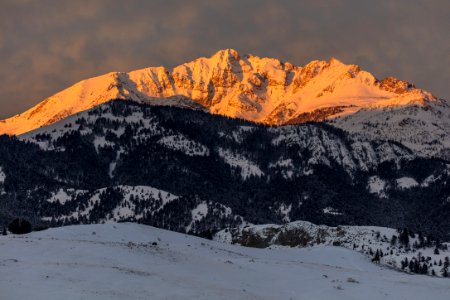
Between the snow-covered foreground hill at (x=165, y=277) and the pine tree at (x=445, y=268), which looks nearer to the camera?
the snow-covered foreground hill at (x=165, y=277)

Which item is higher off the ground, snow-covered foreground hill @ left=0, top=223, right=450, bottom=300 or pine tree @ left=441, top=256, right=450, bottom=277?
pine tree @ left=441, top=256, right=450, bottom=277

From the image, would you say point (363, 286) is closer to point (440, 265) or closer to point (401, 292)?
point (401, 292)

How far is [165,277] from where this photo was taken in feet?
206

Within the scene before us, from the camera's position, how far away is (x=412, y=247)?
649ft

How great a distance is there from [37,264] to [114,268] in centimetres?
639

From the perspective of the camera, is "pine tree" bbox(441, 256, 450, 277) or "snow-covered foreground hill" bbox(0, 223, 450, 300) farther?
"pine tree" bbox(441, 256, 450, 277)

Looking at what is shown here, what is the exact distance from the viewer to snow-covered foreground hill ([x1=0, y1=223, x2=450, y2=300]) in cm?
5391

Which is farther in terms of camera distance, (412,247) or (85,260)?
(412,247)

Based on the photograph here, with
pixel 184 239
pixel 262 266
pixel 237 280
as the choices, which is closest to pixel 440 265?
pixel 184 239

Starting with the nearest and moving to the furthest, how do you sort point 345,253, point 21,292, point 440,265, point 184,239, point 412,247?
Result: point 21,292 < point 184,239 < point 345,253 < point 440,265 < point 412,247

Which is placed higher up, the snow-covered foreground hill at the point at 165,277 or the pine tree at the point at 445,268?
the pine tree at the point at 445,268

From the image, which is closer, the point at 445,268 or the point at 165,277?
the point at 165,277

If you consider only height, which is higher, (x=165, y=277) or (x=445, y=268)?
(x=445, y=268)

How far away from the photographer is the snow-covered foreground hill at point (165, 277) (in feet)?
177
